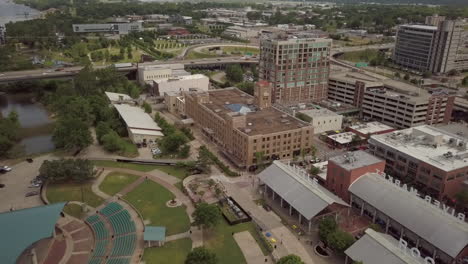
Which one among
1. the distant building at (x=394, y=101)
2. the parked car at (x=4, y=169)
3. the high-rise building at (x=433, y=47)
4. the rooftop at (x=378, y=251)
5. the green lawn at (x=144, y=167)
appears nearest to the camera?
the rooftop at (x=378, y=251)

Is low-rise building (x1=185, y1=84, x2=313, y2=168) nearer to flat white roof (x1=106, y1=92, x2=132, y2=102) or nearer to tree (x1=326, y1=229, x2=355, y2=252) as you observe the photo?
tree (x1=326, y1=229, x2=355, y2=252)

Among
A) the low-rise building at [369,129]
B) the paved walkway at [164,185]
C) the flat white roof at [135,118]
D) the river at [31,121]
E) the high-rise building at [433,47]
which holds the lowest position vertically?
the river at [31,121]

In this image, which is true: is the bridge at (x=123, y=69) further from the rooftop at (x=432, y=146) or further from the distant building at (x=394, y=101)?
the rooftop at (x=432, y=146)

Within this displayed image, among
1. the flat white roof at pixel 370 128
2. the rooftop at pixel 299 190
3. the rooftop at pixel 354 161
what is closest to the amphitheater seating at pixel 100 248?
the rooftop at pixel 299 190

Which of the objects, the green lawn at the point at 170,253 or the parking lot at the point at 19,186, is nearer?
the green lawn at the point at 170,253

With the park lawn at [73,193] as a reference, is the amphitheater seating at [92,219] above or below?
below

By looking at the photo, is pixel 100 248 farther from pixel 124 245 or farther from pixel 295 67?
pixel 295 67

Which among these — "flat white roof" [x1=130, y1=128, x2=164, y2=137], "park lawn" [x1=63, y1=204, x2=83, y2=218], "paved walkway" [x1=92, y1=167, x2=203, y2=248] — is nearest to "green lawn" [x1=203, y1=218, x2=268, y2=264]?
"paved walkway" [x1=92, y1=167, x2=203, y2=248]

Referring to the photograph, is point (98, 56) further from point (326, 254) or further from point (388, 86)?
point (326, 254)
